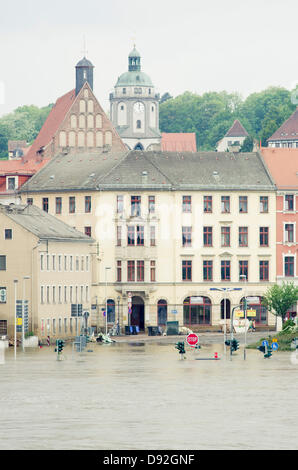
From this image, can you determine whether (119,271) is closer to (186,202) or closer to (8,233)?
(186,202)

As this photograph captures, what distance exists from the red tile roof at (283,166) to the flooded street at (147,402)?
44433mm

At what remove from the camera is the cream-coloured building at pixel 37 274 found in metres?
143

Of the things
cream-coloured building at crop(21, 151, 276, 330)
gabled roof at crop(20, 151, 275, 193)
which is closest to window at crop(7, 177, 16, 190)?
gabled roof at crop(20, 151, 275, 193)

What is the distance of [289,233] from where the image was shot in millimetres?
168000

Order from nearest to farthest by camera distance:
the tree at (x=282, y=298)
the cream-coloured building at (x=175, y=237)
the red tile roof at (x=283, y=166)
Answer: the tree at (x=282, y=298)
the cream-coloured building at (x=175, y=237)
the red tile roof at (x=283, y=166)

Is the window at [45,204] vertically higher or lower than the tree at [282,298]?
higher

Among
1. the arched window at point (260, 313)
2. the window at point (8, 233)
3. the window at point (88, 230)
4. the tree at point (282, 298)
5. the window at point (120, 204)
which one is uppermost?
the window at point (120, 204)

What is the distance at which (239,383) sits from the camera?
309 feet

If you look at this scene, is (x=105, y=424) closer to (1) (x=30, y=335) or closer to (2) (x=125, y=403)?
(2) (x=125, y=403)

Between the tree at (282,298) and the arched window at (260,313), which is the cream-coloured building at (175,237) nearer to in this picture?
the arched window at (260,313)

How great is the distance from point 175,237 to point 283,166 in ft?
50.0

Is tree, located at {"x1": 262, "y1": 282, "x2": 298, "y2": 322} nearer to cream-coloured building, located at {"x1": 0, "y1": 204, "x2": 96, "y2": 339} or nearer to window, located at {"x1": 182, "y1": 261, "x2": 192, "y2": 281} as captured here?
window, located at {"x1": 182, "y1": 261, "x2": 192, "y2": 281}

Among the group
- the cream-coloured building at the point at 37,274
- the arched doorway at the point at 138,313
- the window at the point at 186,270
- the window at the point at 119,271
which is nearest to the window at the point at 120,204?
the window at the point at 119,271

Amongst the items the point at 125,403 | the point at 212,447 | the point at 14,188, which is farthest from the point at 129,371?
the point at 14,188
